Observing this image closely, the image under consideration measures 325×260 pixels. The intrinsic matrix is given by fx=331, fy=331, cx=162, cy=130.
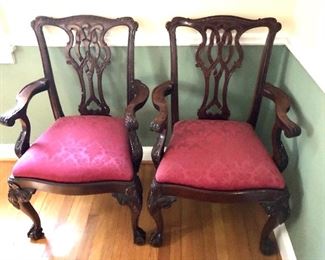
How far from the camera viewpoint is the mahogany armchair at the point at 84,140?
1.43m

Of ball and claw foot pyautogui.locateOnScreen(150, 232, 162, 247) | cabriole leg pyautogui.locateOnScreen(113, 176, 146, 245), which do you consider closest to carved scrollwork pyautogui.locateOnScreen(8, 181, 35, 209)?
cabriole leg pyautogui.locateOnScreen(113, 176, 146, 245)

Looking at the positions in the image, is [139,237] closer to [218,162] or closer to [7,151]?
[218,162]

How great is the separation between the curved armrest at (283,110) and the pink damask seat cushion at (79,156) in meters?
0.68

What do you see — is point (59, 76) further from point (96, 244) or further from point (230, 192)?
point (230, 192)

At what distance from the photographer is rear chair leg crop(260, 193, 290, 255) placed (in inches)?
55.3

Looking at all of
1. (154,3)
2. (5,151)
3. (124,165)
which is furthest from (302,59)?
(5,151)

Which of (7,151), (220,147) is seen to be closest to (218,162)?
(220,147)

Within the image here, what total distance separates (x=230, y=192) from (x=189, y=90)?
Answer: 0.75 metres

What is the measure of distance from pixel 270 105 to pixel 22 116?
4.32 feet

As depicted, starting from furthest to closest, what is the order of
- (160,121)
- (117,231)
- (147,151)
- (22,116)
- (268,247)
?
1. (147,151)
2. (117,231)
3. (268,247)
4. (22,116)
5. (160,121)

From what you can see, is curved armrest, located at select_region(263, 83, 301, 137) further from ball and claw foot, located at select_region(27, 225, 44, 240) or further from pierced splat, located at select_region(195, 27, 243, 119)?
ball and claw foot, located at select_region(27, 225, 44, 240)

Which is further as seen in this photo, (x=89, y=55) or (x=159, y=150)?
(x=89, y=55)

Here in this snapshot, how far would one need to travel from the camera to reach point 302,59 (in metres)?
1.47

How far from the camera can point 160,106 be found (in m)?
1.50
